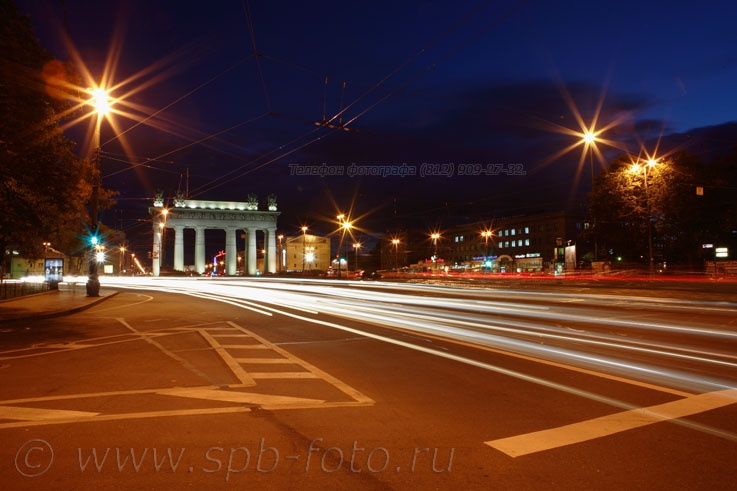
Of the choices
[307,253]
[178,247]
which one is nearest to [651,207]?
[178,247]

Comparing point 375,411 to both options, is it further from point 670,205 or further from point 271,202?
point 271,202

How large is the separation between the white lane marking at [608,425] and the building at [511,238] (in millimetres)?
81225

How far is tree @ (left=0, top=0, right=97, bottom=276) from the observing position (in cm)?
1480

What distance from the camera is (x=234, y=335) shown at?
13422 millimetres

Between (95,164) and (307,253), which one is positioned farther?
(307,253)

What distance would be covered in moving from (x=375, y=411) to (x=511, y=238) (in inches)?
4605

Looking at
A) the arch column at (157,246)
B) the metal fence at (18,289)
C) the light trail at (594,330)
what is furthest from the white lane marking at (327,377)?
the arch column at (157,246)

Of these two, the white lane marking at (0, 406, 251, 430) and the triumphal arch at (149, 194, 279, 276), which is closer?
the white lane marking at (0, 406, 251, 430)

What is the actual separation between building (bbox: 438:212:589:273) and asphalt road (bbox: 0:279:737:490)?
3073 inches

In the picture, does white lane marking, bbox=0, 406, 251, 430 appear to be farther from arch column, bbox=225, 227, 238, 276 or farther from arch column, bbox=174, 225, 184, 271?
arch column, bbox=174, 225, 184, 271

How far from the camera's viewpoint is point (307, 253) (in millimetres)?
123000

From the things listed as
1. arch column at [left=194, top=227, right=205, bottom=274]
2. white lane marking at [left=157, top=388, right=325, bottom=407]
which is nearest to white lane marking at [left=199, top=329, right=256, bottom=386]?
white lane marking at [left=157, top=388, right=325, bottom=407]

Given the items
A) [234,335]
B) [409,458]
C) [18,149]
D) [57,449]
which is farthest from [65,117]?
[409,458]

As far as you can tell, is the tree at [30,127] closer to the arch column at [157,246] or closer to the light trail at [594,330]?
the light trail at [594,330]
